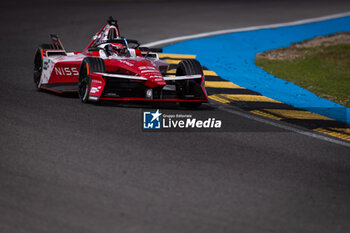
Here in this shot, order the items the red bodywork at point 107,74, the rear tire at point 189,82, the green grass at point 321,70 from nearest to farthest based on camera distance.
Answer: the red bodywork at point 107,74 < the rear tire at point 189,82 < the green grass at point 321,70

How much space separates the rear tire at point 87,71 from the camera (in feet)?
26.0

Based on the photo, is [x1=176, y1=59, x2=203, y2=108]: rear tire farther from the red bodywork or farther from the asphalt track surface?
the asphalt track surface

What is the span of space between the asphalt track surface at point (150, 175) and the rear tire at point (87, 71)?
17 cm

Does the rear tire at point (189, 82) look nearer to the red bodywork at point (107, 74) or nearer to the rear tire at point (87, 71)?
the red bodywork at point (107, 74)

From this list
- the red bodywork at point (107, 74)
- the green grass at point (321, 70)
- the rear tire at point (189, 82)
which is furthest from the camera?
the green grass at point (321, 70)

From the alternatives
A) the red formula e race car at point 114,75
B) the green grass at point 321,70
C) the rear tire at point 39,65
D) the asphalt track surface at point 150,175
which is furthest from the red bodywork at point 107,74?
→ the green grass at point 321,70

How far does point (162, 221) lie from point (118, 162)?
1.37m

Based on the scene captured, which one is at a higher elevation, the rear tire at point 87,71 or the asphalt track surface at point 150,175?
the rear tire at point 87,71

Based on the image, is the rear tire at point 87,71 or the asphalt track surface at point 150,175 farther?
the rear tire at point 87,71

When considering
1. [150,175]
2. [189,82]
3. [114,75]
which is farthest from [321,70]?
[150,175]

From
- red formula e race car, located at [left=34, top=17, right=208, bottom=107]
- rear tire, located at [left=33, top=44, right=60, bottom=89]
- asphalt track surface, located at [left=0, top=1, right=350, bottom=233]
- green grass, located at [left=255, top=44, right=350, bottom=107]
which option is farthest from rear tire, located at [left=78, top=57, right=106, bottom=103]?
green grass, located at [left=255, top=44, right=350, bottom=107]

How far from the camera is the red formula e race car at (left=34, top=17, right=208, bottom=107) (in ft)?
25.9

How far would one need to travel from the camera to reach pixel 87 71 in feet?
26.2

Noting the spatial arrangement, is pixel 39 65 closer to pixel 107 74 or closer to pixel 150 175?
pixel 107 74
